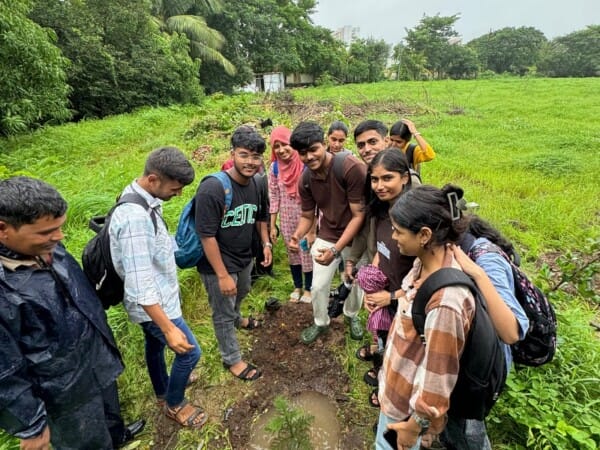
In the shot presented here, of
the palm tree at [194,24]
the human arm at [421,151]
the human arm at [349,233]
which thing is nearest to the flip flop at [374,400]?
the human arm at [349,233]

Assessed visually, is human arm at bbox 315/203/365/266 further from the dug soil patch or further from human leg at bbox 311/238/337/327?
the dug soil patch

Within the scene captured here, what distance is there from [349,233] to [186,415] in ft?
5.05

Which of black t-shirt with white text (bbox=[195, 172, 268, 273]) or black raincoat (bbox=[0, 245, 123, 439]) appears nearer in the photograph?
black raincoat (bbox=[0, 245, 123, 439])

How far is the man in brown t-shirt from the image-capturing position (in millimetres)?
2256

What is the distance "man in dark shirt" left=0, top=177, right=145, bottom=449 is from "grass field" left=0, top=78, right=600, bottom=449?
75 cm

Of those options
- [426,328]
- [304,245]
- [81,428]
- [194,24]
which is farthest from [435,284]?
[194,24]

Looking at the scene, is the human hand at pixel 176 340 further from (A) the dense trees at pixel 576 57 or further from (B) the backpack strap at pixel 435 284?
(A) the dense trees at pixel 576 57

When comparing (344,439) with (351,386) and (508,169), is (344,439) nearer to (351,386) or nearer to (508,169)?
(351,386)

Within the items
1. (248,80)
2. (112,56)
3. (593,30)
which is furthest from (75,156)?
(593,30)

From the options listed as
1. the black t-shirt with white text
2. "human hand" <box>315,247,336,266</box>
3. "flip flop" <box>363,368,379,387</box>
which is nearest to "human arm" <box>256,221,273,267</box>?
the black t-shirt with white text

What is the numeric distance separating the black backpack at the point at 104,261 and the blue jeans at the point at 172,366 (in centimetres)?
27

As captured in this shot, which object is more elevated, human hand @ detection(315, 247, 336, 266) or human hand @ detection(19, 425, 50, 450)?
human hand @ detection(315, 247, 336, 266)

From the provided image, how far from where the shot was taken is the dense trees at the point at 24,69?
20.6ft

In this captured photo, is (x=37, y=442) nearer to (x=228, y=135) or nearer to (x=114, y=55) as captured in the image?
(x=228, y=135)
